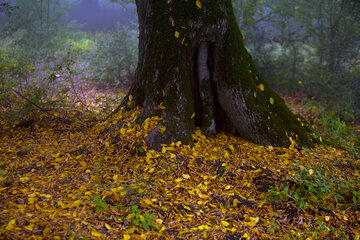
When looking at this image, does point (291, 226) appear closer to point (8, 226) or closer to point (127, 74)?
point (8, 226)

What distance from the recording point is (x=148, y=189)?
2881 millimetres

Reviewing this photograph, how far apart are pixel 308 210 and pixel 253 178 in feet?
2.30

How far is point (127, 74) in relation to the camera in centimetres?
1087

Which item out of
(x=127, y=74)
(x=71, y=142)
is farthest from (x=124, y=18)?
(x=71, y=142)

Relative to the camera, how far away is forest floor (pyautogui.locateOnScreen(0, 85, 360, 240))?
7.79 ft

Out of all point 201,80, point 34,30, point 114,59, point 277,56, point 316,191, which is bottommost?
point 316,191

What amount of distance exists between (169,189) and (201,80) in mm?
1886

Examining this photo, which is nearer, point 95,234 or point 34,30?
point 95,234

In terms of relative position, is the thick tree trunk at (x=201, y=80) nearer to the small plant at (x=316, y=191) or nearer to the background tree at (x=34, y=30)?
the small plant at (x=316, y=191)

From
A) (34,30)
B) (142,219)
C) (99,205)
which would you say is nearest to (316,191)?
(142,219)

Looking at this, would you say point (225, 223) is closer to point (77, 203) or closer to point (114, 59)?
point (77, 203)

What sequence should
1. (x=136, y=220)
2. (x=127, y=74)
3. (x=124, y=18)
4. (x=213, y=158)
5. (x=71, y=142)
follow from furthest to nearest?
(x=124, y=18) → (x=127, y=74) → (x=71, y=142) → (x=213, y=158) → (x=136, y=220)

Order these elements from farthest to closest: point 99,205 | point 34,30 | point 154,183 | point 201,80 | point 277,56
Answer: point 34,30, point 277,56, point 201,80, point 154,183, point 99,205

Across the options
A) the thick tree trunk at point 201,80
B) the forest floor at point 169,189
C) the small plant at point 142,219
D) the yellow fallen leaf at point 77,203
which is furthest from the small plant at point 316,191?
the yellow fallen leaf at point 77,203
